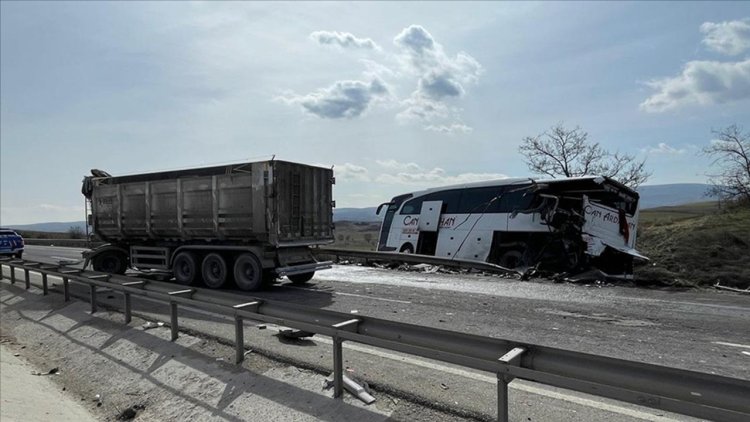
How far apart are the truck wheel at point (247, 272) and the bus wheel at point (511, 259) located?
8045 millimetres

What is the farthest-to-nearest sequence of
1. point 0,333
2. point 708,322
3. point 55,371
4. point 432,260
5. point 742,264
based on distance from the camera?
point 432,260 < point 742,264 < point 0,333 < point 708,322 < point 55,371

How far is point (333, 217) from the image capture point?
1313cm

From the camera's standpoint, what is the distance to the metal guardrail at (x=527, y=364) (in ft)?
8.94

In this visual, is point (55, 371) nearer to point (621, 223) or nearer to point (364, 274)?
point (364, 274)

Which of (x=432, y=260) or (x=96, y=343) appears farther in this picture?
(x=432, y=260)

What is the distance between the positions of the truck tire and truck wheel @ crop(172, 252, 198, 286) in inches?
11.4

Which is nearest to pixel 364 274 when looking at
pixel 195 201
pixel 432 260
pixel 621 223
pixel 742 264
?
pixel 432 260

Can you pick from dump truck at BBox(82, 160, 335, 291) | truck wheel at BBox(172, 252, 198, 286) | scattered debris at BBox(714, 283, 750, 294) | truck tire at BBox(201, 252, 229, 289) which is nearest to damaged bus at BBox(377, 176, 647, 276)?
scattered debris at BBox(714, 283, 750, 294)

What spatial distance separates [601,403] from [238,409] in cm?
330

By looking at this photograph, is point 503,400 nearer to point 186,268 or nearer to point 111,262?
point 186,268

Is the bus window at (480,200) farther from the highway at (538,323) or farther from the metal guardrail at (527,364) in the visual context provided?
the metal guardrail at (527,364)

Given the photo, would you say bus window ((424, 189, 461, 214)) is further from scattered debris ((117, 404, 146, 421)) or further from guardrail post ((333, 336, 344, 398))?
scattered debris ((117, 404, 146, 421))

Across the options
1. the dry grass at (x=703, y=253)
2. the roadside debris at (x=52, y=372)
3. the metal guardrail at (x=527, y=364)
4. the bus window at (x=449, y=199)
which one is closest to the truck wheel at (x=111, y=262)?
the roadside debris at (x=52, y=372)

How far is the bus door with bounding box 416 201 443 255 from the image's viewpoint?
17.5 meters
